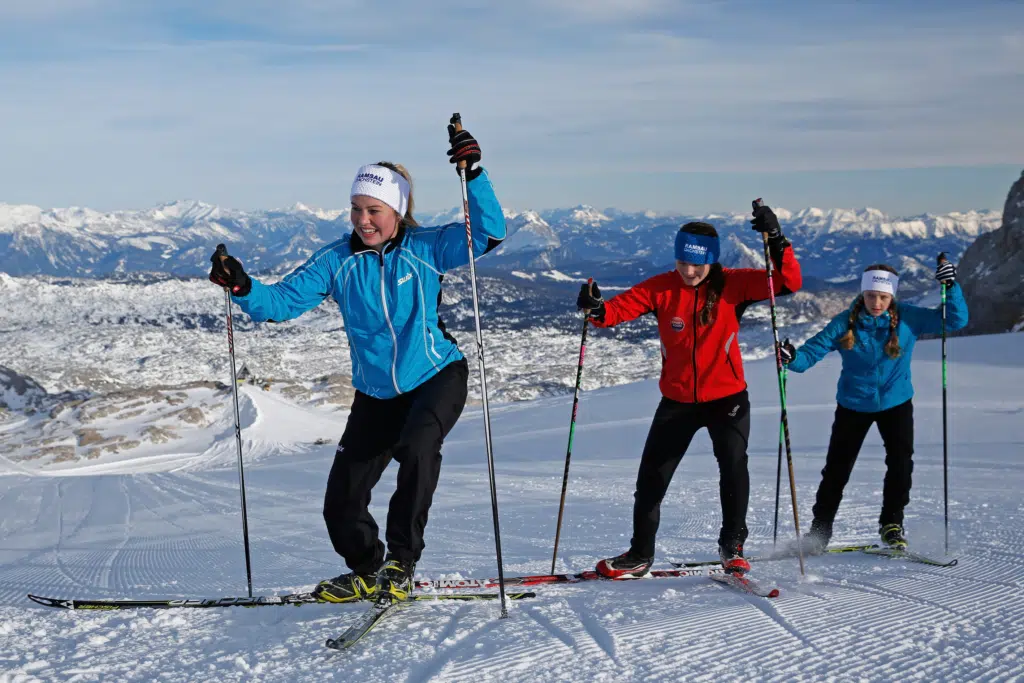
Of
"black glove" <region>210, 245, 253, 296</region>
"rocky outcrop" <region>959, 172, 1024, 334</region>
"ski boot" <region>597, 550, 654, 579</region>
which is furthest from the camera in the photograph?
"rocky outcrop" <region>959, 172, 1024, 334</region>

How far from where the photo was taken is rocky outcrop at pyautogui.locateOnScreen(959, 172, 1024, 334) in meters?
47.7

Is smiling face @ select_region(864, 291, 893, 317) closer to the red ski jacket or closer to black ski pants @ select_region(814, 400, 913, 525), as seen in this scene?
black ski pants @ select_region(814, 400, 913, 525)

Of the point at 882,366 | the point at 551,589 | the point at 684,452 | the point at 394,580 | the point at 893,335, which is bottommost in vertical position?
the point at 551,589

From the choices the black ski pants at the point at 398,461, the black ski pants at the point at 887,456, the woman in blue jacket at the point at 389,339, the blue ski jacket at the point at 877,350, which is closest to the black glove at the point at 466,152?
the woman in blue jacket at the point at 389,339

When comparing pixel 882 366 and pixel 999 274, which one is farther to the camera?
pixel 999 274

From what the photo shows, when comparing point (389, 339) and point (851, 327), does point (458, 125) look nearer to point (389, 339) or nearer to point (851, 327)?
point (389, 339)

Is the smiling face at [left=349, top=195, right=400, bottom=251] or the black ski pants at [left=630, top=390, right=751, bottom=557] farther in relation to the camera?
the black ski pants at [left=630, top=390, right=751, bottom=557]

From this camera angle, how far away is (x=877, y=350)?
233 inches

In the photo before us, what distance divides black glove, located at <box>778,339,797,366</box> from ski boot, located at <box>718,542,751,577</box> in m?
1.42

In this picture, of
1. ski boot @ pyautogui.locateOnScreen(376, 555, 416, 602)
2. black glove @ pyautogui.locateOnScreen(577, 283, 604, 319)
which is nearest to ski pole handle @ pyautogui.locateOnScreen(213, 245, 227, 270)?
ski boot @ pyautogui.locateOnScreen(376, 555, 416, 602)

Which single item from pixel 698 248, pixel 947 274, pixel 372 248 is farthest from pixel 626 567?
pixel 947 274

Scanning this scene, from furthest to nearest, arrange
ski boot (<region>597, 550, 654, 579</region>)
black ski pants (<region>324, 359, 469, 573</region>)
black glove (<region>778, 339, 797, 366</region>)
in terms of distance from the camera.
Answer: black glove (<region>778, 339, 797, 366</region>) < ski boot (<region>597, 550, 654, 579</region>) < black ski pants (<region>324, 359, 469, 573</region>)

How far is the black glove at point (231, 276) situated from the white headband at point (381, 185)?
30.1 inches

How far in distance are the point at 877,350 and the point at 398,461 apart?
3.85 meters
